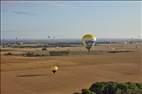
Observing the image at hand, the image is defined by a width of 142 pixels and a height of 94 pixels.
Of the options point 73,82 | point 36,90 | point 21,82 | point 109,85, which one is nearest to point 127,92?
point 109,85

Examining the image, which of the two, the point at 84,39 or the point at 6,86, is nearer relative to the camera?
the point at 6,86

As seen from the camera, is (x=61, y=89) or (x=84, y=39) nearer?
(x=61, y=89)

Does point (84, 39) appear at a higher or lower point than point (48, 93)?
higher

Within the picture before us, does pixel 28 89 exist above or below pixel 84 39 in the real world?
below

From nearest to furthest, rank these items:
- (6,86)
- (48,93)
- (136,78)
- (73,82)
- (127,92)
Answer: (127,92) < (48,93) < (6,86) < (73,82) < (136,78)

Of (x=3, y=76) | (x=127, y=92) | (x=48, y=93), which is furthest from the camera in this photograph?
(x=3, y=76)

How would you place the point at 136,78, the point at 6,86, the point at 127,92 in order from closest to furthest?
the point at 127,92, the point at 6,86, the point at 136,78

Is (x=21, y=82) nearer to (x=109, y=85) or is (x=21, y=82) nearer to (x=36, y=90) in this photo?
(x=36, y=90)

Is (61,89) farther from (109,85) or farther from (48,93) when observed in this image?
(109,85)

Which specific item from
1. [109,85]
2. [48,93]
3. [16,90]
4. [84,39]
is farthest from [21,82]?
[109,85]
